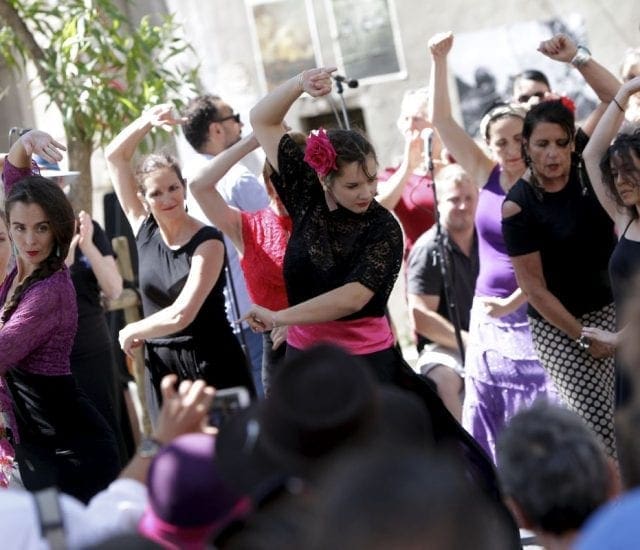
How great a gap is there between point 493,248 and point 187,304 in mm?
1465

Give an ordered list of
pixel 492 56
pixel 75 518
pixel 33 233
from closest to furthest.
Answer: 1. pixel 75 518
2. pixel 33 233
3. pixel 492 56

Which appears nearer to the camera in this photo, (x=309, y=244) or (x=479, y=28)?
(x=309, y=244)

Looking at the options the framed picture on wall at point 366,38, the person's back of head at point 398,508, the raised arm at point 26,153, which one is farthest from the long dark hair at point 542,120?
the framed picture on wall at point 366,38

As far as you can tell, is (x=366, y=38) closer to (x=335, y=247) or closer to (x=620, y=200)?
(x=620, y=200)

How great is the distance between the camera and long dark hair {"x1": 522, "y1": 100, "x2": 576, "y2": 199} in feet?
18.8

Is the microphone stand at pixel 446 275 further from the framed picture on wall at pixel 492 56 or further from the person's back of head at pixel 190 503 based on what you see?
the framed picture on wall at pixel 492 56

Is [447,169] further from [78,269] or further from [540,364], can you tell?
[78,269]

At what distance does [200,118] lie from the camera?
7047 millimetres

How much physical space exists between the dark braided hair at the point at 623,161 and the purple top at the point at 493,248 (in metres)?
1.00

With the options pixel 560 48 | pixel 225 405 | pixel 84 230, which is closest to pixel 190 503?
pixel 225 405

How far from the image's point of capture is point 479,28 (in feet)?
45.3

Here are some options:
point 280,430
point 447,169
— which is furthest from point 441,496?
point 447,169

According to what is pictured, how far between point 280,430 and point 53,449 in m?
2.75

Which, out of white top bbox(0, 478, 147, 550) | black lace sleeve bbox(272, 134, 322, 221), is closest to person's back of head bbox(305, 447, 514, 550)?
white top bbox(0, 478, 147, 550)
